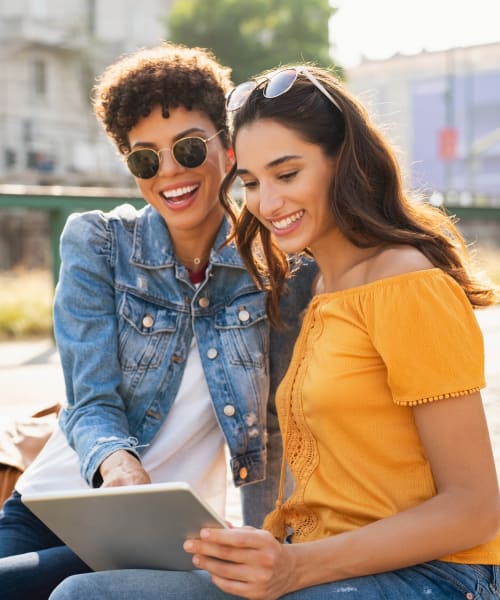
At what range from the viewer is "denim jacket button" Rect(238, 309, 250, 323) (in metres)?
2.65

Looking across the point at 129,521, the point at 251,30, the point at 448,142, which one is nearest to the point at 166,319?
the point at 129,521

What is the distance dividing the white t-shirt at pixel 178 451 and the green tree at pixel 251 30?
90.5 feet

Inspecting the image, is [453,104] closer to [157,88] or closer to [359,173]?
[157,88]

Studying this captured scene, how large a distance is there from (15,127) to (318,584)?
31.4 m

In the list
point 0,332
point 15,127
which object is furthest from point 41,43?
point 0,332

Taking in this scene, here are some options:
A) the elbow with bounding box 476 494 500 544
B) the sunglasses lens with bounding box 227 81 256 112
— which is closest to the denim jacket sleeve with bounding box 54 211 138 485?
the sunglasses lens with bounding box 227 81 256 112

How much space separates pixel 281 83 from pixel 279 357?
0.87 meters

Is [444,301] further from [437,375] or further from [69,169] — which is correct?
[69,169]

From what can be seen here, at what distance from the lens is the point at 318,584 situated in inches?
69.9

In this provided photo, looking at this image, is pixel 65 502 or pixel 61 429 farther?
pixel 61 429

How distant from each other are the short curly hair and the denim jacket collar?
234mm

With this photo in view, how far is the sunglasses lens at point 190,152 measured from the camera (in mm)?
2596

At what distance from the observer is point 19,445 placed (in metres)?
2.82

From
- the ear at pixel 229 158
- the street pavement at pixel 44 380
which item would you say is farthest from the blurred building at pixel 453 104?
the ear at pixel 229 158
